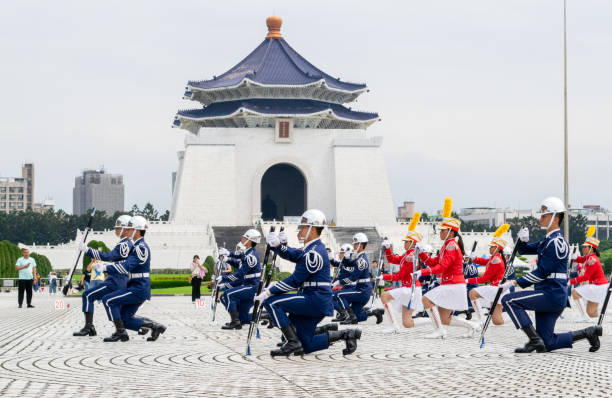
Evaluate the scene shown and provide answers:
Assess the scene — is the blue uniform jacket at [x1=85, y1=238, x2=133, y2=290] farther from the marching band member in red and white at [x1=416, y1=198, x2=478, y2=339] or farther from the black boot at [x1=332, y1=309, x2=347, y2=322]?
the black boot at [x1=332, y1=309, x2=347, y2=322]

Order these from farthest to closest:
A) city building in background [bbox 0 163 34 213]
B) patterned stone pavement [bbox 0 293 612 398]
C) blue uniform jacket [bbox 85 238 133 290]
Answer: city building in background [bbox 0 163 34 213] < blue uniform jacket [bbox 85 238 133 290] < patterned stone pavement [bbox 0 293 612 398]

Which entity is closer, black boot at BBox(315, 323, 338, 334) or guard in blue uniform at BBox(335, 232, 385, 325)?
black boot at BBox(315, 323, 338, 334)

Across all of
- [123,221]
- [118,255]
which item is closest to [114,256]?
[118,255]

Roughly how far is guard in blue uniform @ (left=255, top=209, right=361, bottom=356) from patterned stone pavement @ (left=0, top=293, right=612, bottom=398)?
0.21 metres

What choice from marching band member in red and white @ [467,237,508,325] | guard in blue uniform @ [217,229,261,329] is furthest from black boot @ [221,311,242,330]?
marching band member in red and white @ [467,237,508,325]

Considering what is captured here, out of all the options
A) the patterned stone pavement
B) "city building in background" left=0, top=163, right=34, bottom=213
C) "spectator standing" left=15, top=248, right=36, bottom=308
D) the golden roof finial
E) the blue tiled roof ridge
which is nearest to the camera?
the patterned stone pavement

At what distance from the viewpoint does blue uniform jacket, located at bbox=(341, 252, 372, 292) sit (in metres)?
15.7

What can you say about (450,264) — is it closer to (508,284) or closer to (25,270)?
(508,284)

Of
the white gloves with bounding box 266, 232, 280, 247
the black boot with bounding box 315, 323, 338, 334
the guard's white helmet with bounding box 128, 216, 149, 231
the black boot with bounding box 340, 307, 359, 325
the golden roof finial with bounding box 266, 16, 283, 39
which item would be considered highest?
the golden roof finial with bounding box 266, 16, 283, 39

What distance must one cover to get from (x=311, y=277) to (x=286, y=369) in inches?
57.6

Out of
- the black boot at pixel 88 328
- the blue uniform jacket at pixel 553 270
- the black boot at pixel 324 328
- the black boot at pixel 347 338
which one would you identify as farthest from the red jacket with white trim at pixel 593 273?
the black boot at pixel 88 328

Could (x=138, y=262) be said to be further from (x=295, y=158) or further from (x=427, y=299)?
(x=295, y=158)

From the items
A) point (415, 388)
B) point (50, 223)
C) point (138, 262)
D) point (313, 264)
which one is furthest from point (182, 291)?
point (50, 223)

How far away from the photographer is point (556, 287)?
10445mm
